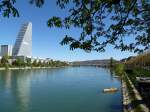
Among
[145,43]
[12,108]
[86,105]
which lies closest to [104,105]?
[86,105]

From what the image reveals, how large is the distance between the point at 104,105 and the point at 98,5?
2103cm

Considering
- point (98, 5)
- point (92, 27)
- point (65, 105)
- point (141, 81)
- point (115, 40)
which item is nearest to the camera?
point (98, 5)

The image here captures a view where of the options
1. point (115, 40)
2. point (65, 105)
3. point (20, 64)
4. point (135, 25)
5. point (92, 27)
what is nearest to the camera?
point (92, 27)

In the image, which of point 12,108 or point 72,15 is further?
point 12,108

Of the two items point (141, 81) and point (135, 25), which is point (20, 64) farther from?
point (135, 25)

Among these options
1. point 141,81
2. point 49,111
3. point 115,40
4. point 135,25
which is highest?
point 135,25

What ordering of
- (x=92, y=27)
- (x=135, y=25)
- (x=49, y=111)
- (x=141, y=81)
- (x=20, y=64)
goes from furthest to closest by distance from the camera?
(x=20, y=64) < (x=141, y=81) < (x=49, y=111) < (x=135, y=25) < (x=92, y=27)

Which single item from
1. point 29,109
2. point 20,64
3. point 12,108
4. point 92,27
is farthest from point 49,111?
point 20,64

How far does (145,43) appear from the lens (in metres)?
7.63

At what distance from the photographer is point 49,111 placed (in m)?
22.4

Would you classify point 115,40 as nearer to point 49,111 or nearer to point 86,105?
point 49,111

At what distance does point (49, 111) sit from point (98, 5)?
59.9 ft

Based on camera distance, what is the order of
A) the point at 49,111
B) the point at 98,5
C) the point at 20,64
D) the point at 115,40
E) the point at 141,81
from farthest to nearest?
the point at 20,64
the point at 141,81
the point at 49,111
the point at 115,40
the point at 98,5

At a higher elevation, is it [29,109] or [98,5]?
[98,5]
